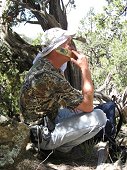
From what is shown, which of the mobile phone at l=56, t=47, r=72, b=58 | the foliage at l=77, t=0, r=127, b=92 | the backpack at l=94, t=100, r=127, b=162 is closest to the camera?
the mobile phone at l=56, t=47, r=72, b=58

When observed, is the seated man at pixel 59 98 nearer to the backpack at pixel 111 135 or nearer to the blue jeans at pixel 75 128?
the blue jeans at pixel 75 128

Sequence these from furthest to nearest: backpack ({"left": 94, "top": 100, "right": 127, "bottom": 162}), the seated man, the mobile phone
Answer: backpack ({"left": 94, "top": 100, "right": 127, "bottom": 162})
the mobile phone
the seated man

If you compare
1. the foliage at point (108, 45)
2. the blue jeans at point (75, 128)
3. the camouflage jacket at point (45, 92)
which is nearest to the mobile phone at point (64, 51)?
the camouflage jacket at point (45, 92)

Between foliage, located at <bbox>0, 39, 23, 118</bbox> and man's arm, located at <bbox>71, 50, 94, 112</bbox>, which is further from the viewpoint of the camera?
foliage, located at <bbox>0, 39, 23, 118</bbox>

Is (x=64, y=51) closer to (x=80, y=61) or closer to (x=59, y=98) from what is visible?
(x=80, y=61)

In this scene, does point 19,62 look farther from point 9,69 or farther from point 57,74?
point 57,74

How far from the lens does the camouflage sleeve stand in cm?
249

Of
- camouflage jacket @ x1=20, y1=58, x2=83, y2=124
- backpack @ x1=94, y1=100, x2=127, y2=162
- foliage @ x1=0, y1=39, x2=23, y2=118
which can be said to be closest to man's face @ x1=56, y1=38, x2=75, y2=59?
camouflage jacket @ x1=20, y1=58, x2=83, y2=124

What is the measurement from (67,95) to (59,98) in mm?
64

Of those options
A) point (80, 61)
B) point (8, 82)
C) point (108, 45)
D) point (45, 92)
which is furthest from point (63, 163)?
point (108, 45)

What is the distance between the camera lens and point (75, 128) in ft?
8.40

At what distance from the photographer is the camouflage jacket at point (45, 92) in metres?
2.46

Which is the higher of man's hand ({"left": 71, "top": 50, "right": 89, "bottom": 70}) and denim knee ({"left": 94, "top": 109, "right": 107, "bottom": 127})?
man's hand ({"left": 71, "top": 50, "right": 89, "bottom": 70})

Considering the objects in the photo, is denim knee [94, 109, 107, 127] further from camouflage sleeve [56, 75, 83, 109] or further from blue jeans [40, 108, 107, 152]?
camouflage sleeve [56, 75, 83, 109]
